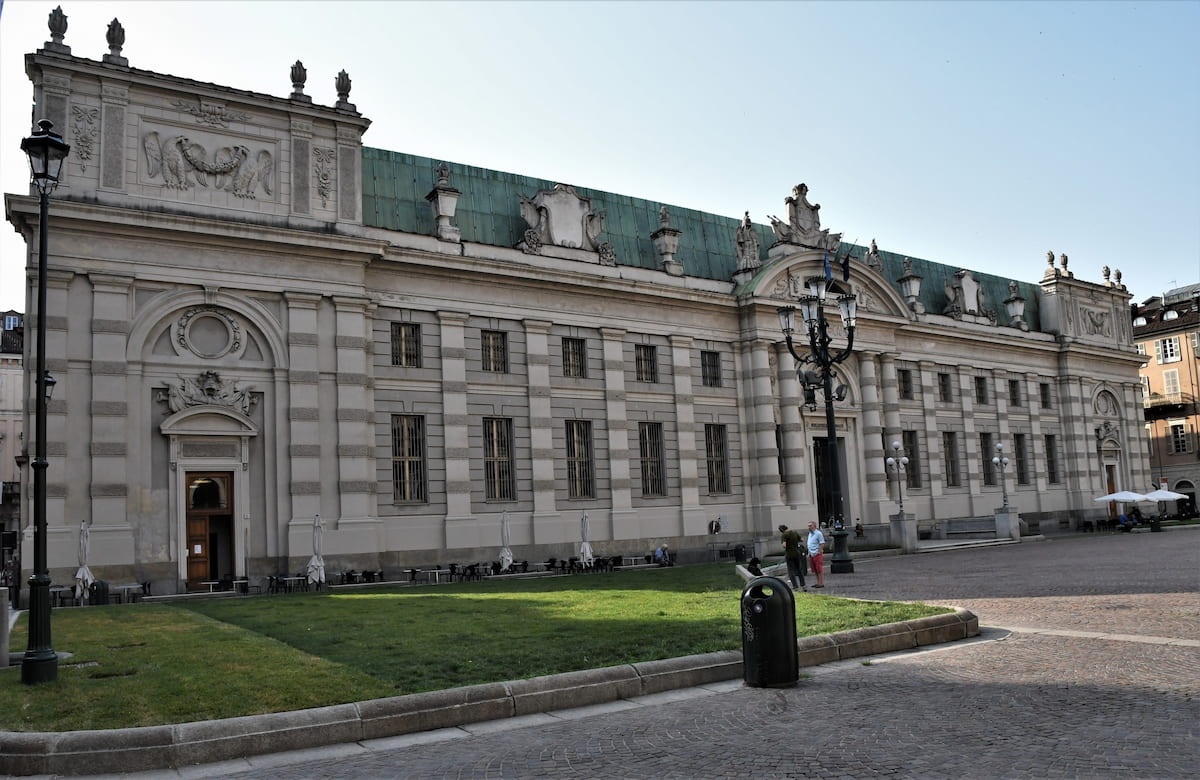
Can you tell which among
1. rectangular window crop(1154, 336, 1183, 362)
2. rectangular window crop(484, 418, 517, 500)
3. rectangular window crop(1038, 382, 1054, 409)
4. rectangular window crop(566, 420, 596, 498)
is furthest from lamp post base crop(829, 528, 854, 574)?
rectangular window crop(1154, 336, 1183, 362)

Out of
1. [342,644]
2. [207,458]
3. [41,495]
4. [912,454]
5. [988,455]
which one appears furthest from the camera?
[988,455]

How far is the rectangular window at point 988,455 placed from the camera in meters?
54.0

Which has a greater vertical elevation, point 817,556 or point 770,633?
point 817,556

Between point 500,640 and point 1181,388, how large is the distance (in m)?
79.2

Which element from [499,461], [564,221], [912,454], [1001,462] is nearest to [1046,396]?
[1001,462]

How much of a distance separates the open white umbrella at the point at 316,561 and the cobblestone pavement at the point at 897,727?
64.7 feet

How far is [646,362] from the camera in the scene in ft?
135

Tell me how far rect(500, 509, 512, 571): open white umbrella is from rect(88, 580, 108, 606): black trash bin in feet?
40.6

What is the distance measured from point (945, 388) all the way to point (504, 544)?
29.7 meters

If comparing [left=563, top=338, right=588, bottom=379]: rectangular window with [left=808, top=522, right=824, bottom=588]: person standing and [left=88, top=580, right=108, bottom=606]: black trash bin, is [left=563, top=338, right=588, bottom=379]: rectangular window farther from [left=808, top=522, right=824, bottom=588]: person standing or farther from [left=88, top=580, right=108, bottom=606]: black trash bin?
[left=88, top=580, right=108, bottom=606]: black trash bin

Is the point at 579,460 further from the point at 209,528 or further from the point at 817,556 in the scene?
the point at 817,556

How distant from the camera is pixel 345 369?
31.8 metres

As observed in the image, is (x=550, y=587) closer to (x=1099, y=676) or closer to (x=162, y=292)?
(x=162, y=292)

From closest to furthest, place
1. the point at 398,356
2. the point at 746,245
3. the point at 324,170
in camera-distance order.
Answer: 1. the point at 324,170
2. the point at 398,356
3. the point at 746,245
